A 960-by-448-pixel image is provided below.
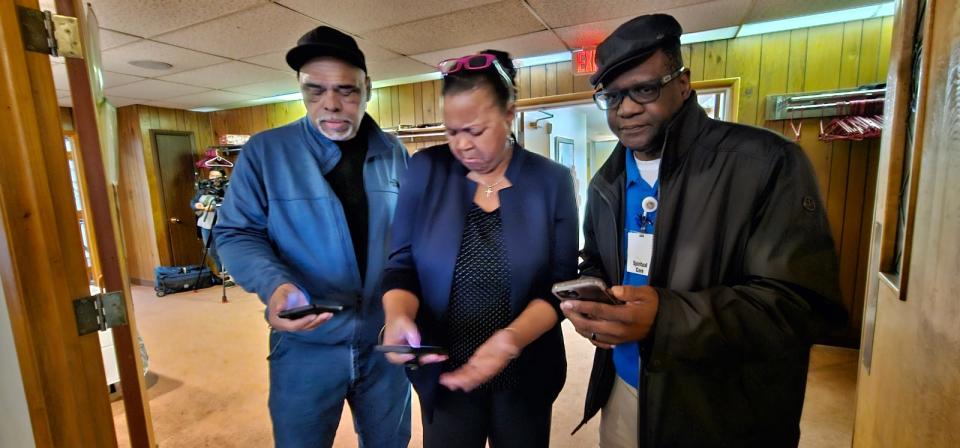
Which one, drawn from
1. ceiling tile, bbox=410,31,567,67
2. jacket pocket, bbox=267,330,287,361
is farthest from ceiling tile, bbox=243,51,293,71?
jacket pocket, bbox=267,330,287,361

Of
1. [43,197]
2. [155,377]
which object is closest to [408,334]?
[43,197]

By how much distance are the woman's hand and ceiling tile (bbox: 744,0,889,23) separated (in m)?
2.89

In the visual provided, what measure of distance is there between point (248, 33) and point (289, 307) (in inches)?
105

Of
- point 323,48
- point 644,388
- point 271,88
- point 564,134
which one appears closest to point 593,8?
point 323,48

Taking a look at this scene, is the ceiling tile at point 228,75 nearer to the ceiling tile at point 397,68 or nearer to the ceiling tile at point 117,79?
the ceiling tile at point 117,79

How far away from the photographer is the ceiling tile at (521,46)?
125 inches

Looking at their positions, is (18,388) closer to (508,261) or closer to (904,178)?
(508,261)

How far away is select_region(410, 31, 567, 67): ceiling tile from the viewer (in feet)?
10.4

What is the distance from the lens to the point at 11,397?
3.18 feet

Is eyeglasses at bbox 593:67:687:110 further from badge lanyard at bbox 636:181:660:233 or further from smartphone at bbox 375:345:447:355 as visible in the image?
smartphone at bbox 375:345:447:355

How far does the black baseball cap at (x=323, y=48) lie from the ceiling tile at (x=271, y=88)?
3.34 metres

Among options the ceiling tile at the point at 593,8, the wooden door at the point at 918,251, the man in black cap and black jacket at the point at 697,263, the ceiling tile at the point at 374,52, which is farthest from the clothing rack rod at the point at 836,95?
the ceiling tile at the point at 374,52

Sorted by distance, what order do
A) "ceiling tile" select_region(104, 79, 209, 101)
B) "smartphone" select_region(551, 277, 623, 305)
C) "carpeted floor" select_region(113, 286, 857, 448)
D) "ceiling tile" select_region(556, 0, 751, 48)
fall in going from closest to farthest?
"smartphone" select_region(551, 277, 623, 305), "carpeted floor" select_region(113, 286, 857, 448), "ceiling tile" select_region(556, 0, 751, 48), "ceiling tile" select_region(104, 79, 209, 101)

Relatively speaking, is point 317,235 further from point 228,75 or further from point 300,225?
point 228,75
